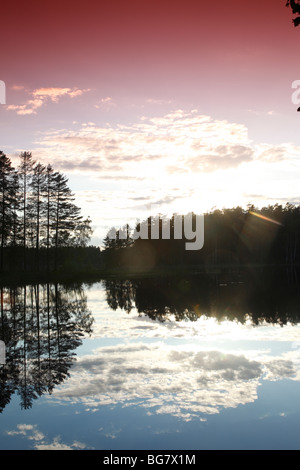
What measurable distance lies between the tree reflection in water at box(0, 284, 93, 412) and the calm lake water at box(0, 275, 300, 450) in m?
0.03

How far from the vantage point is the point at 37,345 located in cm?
1075

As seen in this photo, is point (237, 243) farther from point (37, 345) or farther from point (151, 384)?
point (151, 384)

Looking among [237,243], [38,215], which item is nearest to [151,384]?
[38,215]

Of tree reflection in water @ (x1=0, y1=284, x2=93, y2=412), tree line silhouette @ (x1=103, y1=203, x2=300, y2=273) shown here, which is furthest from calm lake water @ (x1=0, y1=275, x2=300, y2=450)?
tree line silhouette @ (x1=103, y1=203, x2=300, y2=273)

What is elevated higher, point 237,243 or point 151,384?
point 237,243

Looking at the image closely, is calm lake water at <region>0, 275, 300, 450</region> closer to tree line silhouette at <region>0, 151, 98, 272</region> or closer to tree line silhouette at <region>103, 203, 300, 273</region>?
tree line silhouette at <region>0, 151, 98, 272</region>

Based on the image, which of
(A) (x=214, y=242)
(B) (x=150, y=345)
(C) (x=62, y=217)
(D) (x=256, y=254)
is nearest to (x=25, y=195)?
(C) (x=62, y=217)

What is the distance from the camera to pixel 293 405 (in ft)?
20.4

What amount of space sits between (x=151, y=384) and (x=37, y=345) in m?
4.54

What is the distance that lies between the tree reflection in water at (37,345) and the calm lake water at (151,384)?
3 cm

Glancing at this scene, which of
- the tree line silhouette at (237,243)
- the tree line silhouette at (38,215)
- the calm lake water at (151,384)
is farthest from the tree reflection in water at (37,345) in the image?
the tree line silhouette at (237,243)

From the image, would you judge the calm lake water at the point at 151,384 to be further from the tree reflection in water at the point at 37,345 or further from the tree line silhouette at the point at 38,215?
the tree line silhouette at the point at 38,215
